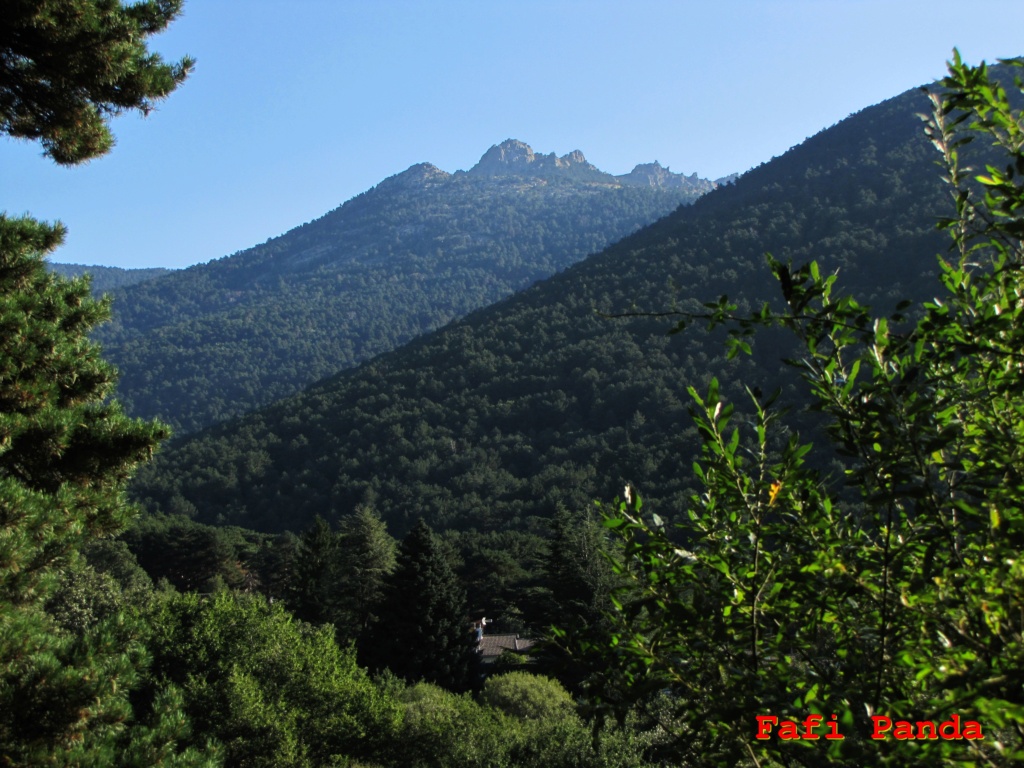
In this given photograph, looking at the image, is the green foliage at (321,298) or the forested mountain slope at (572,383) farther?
the green foliage at (321,298)

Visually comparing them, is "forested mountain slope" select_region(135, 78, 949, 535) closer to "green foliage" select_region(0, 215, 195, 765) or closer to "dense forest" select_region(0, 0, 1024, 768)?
"dense forest" select_region(0, 0, 1024, 768)

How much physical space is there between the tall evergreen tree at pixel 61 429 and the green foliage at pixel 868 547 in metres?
3.63

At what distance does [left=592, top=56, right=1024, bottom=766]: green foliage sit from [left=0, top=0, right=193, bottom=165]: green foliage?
486 centimetres

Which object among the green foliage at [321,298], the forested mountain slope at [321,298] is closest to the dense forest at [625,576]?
the green foliage at [321,298]

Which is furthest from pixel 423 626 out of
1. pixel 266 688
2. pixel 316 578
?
pixel 266 688

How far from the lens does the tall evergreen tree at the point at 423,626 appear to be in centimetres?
2647

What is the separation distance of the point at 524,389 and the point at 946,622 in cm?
6822

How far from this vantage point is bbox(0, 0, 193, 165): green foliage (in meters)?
5.04

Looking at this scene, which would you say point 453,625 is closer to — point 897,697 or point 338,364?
point 897,697

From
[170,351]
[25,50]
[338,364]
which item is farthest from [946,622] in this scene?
[170,351]

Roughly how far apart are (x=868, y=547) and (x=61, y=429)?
4643mm

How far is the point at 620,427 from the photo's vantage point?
190 feet

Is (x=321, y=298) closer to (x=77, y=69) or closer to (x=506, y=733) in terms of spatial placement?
(x=506, y=733)

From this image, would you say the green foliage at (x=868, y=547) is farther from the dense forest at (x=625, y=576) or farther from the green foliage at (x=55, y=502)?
the green foliage at (x=55, y=502)
